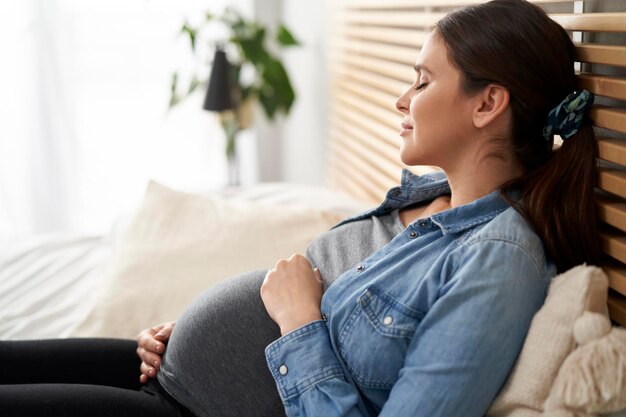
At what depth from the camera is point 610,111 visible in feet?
3.30

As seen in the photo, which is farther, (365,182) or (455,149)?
(365,182)

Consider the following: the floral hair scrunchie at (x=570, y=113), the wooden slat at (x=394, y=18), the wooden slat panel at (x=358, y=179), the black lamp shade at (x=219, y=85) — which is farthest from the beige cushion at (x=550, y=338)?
the black lamp shade at (x=219, y=85)

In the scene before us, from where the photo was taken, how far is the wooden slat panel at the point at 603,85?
979 mm

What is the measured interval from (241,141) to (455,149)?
249 cm

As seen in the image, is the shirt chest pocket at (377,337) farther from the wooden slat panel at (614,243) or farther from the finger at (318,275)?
the wooden slat panel at (614,243)

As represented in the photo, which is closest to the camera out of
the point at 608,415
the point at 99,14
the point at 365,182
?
the point at 608,415

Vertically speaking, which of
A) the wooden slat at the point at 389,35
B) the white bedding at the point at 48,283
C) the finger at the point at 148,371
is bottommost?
the white bedding at the point at 48,283

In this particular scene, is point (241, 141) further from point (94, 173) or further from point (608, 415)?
point (608, 415)

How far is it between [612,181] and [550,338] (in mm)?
271

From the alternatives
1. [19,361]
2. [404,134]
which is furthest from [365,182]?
[19,361]

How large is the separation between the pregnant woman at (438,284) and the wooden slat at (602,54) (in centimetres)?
2

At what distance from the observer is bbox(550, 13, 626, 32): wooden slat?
97 cm

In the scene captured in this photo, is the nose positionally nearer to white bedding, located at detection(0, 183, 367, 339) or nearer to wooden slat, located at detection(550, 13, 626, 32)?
wooden slat, located at detection(550, 13, 626, 32)

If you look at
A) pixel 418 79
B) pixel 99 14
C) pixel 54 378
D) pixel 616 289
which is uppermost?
pixel 99 14
